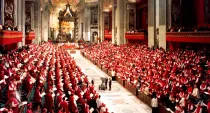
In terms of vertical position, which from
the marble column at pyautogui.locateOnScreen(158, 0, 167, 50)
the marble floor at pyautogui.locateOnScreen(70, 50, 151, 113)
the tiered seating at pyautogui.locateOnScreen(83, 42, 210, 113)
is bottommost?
the marble floor at pyautogui.locateOnScreen(70, 50, 151, 113)

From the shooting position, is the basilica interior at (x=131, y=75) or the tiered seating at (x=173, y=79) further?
the tiered seating at (x=173, y=79)

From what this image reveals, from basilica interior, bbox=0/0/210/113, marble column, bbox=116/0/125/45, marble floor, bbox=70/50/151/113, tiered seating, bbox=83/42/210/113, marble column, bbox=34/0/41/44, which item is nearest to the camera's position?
basilica interior, bbox=0/0/210/113

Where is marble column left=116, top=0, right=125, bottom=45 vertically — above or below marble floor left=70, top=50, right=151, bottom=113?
above

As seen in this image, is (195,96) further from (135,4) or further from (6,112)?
(135,4)

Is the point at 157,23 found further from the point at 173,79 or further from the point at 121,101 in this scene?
the point at 173,79

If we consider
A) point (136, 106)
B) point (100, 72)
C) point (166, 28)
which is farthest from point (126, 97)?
point (166, 28)

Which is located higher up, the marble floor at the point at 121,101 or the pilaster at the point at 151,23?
the pilaster at the point at 151,23

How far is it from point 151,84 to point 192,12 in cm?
1371

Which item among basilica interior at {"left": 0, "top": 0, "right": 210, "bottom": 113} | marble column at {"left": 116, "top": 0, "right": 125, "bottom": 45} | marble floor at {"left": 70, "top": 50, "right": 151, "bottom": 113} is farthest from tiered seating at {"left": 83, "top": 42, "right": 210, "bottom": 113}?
marble column at {"left": 116, "top": 0, "right": 125, "bottom": 45}

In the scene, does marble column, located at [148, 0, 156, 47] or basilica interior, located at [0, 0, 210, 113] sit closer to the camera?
basilica interior, located at [0, 0, 210, 113]

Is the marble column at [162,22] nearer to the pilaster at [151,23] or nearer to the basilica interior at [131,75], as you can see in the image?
the basilica interior at [131,75]

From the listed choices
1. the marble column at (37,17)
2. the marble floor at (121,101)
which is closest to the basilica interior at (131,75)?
the marble floor at (121,101)

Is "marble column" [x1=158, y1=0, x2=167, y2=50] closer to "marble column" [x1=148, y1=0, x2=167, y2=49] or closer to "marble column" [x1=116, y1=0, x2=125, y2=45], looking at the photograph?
"marble column" [x1=148, y1=0, x2=167, y2=49]

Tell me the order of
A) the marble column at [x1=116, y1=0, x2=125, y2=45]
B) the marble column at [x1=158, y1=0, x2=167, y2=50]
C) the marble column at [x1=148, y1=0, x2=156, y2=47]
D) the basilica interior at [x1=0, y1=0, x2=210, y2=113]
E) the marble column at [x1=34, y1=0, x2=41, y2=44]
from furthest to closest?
the marble column at [x1=34, y1=0, x2=41, y2=44] → the marble column at [x1=116, y1=0, x2=125, y2=45] → the marble column at [x1=148, y1=0, x2=156, y2=47] → the marble column at [x1=158, y1=0, x2=167, y2=50] → the basilica interior at [x1=0, y1=0, x2=210, y2=113]
